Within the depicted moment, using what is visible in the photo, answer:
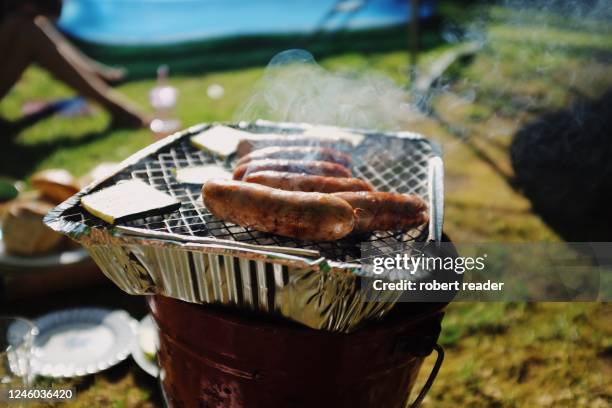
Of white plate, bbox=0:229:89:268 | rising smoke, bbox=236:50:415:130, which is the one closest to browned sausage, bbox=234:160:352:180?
rising smoke, bbox=236:50:415:130

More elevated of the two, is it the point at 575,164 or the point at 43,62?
the point at 43,62

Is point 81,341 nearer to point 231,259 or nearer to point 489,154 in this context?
point 231,259

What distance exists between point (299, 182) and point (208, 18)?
1142 centimetres

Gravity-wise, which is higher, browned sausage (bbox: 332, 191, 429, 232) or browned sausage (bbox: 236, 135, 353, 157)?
browned sausage (bbox: 236, 135, 353, 157)

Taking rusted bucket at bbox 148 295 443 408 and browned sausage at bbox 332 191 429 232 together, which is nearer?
rusted bucket at bbox 148 295 443 408

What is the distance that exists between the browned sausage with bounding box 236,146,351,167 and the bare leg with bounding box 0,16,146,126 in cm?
511

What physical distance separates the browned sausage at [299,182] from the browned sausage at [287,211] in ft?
0.69

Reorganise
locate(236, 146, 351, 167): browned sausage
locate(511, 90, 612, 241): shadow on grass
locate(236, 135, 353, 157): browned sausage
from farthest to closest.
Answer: locate(511, 90, 612, 241): shadow on grass, locate(236, 135, 353, 157): browned sausage, locate(236, 146, 351, 167): browned sausage

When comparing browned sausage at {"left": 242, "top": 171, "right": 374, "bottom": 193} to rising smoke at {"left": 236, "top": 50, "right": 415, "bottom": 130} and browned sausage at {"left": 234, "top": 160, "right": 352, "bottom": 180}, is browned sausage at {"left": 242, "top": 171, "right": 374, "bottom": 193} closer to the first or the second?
browned sausage at {"left": 234, "top": 160, "right": 352, "bottom": 180}

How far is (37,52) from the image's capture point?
22.6 feet

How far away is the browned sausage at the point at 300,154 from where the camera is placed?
9.37 ft

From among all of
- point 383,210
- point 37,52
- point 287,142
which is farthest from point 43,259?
point 37,52

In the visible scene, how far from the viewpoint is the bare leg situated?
21.8 feet

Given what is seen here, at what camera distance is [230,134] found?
3.33 metres
